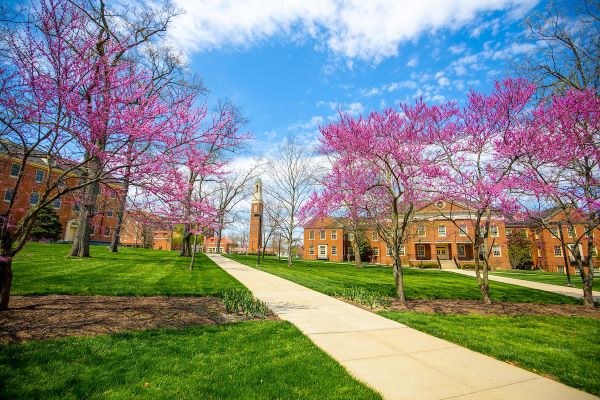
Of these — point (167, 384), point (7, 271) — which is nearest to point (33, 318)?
point (7, 271)

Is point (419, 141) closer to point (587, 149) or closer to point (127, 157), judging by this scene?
point (587, 149)

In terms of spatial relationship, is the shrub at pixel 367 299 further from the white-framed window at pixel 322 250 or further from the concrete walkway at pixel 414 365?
the white-framed window at pixel 322 250

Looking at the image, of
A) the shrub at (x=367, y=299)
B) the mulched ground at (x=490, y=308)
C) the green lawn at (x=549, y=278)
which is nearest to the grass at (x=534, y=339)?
the mulched ground at (x=490, y=308)

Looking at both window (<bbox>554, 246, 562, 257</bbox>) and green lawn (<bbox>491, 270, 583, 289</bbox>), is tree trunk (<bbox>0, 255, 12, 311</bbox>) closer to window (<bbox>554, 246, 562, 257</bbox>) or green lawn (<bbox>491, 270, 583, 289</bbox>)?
green lawn (<bbox>491, 270, 583, 289</bbox>)

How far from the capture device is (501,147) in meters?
8.95

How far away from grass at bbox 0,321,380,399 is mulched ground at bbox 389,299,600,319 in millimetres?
5586

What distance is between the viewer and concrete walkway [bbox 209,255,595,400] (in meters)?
3.43

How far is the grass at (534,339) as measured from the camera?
13.9 ft

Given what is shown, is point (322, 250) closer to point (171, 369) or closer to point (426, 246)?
point (426, 246)

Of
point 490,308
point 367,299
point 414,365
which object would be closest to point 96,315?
point 414,365

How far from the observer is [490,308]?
31.1 ft

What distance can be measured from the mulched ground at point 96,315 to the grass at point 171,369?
0.64 metres

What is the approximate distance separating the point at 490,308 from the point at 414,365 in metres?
7.13

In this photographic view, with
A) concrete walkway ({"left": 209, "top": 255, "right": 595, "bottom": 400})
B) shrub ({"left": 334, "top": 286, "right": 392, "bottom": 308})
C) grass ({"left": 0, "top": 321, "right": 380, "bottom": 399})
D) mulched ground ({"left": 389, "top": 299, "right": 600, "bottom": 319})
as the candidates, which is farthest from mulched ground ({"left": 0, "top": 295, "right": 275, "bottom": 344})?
mulched ground ({"left": 389, "top": 299, "right": 600, "bottom": 319})
